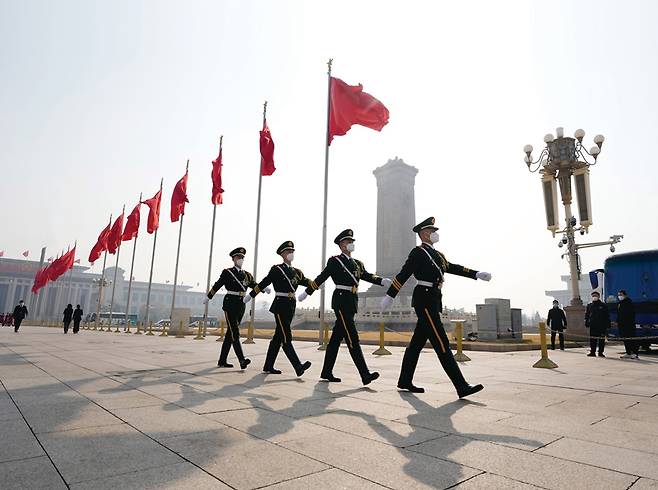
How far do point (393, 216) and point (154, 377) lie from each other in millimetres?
68488

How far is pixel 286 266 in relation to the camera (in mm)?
7152

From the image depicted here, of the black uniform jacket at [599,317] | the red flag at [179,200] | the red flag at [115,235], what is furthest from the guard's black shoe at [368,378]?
the red flag at [115,235]

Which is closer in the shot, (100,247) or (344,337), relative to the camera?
(344,337)

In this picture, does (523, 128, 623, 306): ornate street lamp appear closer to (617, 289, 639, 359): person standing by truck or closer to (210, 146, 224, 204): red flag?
(617, 289, 639, 359): person standing by truck

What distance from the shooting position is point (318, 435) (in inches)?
124

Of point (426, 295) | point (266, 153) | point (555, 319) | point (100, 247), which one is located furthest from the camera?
point (100, 247)

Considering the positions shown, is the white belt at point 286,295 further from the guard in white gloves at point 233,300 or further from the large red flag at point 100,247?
the large red flag at point 100,247

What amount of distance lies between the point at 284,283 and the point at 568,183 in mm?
18955

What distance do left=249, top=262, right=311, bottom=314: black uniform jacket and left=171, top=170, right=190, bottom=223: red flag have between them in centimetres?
1745

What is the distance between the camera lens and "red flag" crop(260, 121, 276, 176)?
16.8 metres

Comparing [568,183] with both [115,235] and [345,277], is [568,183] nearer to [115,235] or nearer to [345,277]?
[345,277]

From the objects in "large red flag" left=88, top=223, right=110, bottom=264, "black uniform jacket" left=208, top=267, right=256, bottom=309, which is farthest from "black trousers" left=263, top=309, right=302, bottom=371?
"large red flag" left=88, top=223, right=110, bottom=264

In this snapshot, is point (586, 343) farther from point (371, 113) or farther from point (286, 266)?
point (286, 266)

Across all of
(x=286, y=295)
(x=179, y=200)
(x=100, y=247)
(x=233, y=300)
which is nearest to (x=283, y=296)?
(x=286, y=295)
